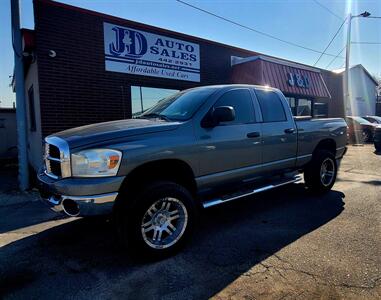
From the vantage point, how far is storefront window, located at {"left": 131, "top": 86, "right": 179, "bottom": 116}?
8.91 metres

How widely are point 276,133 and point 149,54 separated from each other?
5.36 meters

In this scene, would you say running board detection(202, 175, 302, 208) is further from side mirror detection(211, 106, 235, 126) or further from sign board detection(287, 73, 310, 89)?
sign board detection(287, 73, 310, 89)

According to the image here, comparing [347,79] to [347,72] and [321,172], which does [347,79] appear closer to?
[347,72]

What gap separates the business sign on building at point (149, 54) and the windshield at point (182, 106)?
13.7ft

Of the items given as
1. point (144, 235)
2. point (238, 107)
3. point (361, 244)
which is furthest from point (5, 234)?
point (361, 244)

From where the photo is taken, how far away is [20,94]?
22.7ft

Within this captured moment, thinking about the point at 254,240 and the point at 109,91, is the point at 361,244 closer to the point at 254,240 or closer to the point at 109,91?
the point at 254,240

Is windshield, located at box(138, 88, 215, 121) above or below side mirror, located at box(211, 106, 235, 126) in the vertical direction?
above

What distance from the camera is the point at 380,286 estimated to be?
2.86 metres

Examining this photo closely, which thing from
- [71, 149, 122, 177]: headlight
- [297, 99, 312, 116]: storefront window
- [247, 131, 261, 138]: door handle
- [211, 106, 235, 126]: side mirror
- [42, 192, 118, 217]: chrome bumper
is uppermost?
[297, 99, 312, 116]: storefront window

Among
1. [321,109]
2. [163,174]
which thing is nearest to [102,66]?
[163,174]

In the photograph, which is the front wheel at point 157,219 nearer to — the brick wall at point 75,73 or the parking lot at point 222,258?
the parking lot at point 222,258

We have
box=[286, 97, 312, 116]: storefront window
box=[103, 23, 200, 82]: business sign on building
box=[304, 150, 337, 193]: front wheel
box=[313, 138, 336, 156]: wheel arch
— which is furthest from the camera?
box=[286, 97, 312, 116]: storefront window

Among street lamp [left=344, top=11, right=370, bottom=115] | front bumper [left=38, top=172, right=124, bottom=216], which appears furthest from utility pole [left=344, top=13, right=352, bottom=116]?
front bumper [left=38, top=172, right=124, bottom=216]
